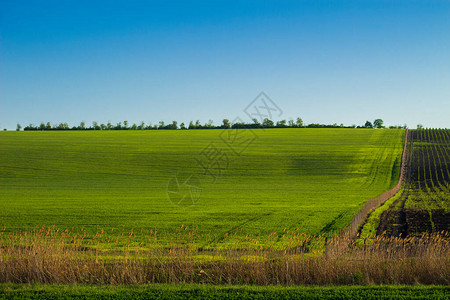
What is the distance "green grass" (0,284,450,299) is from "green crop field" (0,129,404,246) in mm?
9643

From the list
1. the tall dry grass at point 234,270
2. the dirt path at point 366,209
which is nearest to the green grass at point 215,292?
the tall dry grass at point 234,270

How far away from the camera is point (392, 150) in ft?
229

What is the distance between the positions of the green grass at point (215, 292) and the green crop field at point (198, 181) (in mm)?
9643

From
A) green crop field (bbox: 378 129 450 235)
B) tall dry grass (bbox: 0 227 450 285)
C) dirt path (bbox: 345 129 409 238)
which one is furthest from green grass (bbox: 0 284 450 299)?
green crop field (bbox: 378 129 450 235)

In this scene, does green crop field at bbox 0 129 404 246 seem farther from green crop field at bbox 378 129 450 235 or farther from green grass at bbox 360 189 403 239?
green crop field at bbox 378 129 450 235

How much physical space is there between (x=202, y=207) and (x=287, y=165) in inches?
1200

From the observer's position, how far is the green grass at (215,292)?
8766mm

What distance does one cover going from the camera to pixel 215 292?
29.7ft

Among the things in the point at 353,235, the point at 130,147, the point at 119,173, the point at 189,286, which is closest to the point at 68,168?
the point at 119,173

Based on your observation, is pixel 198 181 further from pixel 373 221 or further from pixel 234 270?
pixel 234 270

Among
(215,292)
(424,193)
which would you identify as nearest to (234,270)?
(215,292)

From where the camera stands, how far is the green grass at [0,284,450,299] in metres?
8.77

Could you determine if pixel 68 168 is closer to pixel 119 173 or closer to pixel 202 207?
pixel 119 173

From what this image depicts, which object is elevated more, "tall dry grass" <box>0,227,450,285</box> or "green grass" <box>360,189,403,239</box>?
"tall dry grass" <box>0,227,450,285</box>
